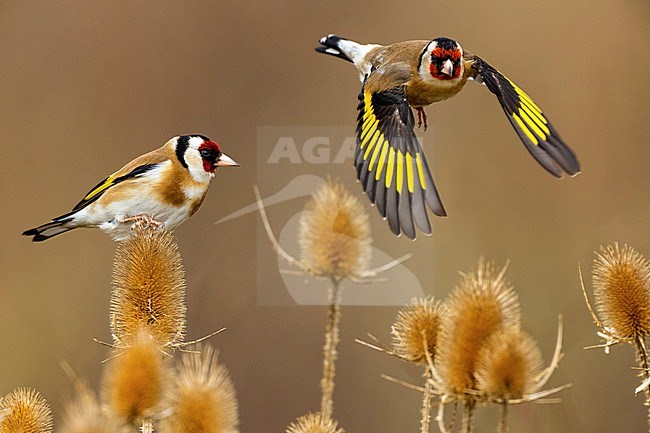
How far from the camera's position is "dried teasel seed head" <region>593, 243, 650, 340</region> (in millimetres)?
1693

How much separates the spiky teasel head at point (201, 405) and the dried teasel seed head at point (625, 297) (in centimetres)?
79

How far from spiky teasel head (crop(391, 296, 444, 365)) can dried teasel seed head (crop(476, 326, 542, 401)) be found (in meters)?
0.25

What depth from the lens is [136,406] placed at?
1170 millimetres

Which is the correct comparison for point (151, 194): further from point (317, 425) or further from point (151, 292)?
point (317, 425)

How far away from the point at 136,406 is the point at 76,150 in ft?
12.7

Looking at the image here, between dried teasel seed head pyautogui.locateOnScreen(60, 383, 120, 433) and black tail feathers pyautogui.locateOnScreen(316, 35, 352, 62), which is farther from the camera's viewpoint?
black tail feathers pyautogui.locateOnScreen(316, 35, 352, 62)

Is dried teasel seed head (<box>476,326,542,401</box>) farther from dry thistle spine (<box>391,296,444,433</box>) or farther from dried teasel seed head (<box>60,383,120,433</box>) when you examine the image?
dried teasel seed head (<box>60,383,120,433</box>)

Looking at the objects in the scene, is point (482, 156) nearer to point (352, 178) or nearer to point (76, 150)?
point (352, 178)

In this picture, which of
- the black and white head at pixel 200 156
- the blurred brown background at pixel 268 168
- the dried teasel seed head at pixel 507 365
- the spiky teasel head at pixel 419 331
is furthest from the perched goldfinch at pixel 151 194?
the blurred brown background at pixel 268 168

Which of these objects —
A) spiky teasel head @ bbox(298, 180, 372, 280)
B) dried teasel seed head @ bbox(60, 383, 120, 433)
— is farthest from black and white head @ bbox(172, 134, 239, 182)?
dried teasel seed head @ bbox(60, 383, 120, 433)

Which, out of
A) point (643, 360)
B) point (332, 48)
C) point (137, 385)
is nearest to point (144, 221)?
point (332, 48)

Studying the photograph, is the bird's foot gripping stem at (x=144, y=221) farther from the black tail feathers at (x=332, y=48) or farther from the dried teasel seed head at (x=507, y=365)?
the dried teasel seed head at (x=507, y=365)

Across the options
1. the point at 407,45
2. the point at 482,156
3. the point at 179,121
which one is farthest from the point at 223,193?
the point at 407,45

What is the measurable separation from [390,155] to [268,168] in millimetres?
2350
